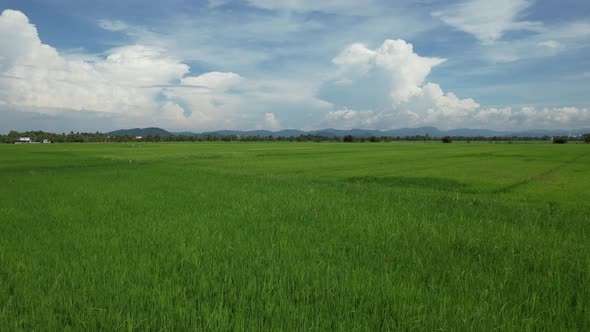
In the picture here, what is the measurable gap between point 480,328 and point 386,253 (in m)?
2.35

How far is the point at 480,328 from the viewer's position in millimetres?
3162

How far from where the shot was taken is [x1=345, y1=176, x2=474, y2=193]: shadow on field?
53.8ft

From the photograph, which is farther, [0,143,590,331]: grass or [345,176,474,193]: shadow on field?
[345,176,474,193]: shadow on field

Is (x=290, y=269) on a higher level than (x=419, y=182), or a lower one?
higher

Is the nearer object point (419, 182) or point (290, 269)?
point (290, 269)

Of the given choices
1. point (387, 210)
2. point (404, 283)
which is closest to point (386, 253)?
point (404, 283)

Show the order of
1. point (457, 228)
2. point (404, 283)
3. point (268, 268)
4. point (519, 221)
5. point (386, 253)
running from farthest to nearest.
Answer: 1. point (519, 221)
2. point (457, 228)
3. point (386, 253)
4. point (268, 268)
5. point (404, 283)

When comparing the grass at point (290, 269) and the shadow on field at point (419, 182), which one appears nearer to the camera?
the grass at point (290, 269)

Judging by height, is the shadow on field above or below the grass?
below

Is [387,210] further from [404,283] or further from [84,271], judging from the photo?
[84,271]

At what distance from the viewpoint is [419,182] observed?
731 inches

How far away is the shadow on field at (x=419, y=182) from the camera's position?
16.4m

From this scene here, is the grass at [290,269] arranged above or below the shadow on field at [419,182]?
above

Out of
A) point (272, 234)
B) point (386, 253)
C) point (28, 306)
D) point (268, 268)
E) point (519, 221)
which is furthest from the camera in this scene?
point (519, 221)
